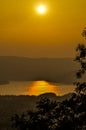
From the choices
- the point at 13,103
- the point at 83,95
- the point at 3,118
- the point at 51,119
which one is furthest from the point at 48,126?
the point at 13,103

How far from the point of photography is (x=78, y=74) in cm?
2005

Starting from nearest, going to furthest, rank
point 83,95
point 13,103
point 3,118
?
point 83,95, point 3,118, point 13,103

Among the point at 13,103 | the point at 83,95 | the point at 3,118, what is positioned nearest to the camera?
the point at 83,95

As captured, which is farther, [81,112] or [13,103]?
[13,103]

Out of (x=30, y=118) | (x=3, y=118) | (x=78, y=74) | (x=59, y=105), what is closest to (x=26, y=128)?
(x=30, y=118)

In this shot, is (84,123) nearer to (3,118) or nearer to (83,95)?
(83,95)

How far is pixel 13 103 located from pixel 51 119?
178114 millimetres

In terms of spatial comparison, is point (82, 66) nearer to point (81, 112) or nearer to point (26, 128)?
point (81, 112)

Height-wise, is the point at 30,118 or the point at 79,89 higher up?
the point at 79,89

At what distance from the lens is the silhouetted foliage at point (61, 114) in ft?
64.0

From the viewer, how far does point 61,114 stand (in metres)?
20.1

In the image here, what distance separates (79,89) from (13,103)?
17840 centimetres

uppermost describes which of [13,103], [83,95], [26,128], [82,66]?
[82,66]

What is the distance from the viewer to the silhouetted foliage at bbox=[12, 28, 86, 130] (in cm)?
1950
